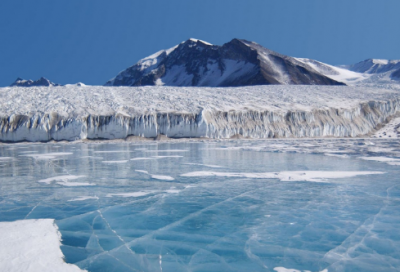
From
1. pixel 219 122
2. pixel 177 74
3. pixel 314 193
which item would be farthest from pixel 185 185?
pixel 177 74

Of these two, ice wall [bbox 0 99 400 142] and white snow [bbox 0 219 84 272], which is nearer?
white snow [bbox 0 219 84 272]

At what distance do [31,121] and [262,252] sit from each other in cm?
2314

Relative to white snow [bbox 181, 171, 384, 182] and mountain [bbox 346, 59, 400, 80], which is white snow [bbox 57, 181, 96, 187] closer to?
white snow [bbox 181, 171, 384, 182]

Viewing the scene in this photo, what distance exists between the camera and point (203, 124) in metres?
24.8

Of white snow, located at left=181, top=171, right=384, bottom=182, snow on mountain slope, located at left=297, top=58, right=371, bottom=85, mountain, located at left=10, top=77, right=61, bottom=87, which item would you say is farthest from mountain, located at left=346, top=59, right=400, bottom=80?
mountain, located at left=10, top=77, right=61, bottom=87

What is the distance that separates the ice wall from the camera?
2338 centimetres

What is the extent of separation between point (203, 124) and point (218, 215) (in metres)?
19.4

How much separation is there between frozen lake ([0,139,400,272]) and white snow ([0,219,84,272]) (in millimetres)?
145

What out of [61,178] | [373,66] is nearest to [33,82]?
[373,66]

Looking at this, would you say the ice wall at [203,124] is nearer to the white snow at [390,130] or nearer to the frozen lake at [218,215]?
the white snow at [390,130]

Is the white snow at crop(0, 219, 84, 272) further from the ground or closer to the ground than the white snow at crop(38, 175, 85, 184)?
closer to the ground

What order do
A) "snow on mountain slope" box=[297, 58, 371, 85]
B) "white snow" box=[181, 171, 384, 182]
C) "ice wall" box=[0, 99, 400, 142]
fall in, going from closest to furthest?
1. "white snow" box=[181, 171, 384, 182]
2. "ice wall" box=[0, 99, 400, 142]
3. "snow on mountain slope" box=[297, 58, 371, 85]

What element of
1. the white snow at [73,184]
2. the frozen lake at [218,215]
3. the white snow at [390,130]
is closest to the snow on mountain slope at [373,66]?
the white snow at [390,130]

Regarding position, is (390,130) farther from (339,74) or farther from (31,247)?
(339,74)
